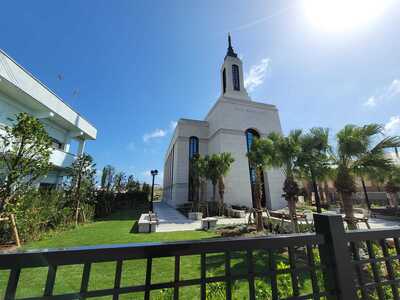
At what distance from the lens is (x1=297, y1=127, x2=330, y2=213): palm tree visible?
279 inches

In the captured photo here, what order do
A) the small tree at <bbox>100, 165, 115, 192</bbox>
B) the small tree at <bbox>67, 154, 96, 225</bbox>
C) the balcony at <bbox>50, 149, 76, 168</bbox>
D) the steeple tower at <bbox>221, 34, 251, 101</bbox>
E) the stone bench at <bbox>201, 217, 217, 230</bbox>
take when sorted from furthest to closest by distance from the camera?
1. the steeple tower at <bbox>221, 34, 251, 101</bbox>
2. the small tree at <bbox>100, 165, 115, 192</bbox>
3. the balcony at <bbox>50, 149, 76, 168</bbox>
4. the small tree at <bbox>67, 154, 96, 225</bbox>
5. the stone bench at <bbox>201, 217, 217, 230</bbox>

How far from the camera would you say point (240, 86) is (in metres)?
24.1

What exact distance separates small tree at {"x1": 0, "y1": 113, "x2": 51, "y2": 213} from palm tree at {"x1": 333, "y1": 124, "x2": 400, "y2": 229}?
398 inches

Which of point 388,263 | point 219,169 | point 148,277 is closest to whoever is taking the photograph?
point 148,277

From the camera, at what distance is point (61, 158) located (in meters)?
13.2

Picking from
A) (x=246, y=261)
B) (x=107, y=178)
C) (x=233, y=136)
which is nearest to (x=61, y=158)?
(x=107, y=178)

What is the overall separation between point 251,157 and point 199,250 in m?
9.32

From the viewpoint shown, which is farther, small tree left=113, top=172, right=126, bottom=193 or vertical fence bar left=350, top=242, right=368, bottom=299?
small tree left=113, top=172, right=126, bottom=193

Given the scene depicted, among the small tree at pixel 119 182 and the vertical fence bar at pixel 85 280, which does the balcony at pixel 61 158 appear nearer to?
the small tree at pixel 119 182

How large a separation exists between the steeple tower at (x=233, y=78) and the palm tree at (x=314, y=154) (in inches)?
652

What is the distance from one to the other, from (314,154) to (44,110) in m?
15.3

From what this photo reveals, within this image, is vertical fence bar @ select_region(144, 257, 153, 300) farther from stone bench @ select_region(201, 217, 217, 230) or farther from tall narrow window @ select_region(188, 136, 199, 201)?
tall narrow window @ select_region(188, 136, 199, 201)

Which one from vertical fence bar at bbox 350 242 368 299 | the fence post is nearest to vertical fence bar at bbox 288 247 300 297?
the fence post

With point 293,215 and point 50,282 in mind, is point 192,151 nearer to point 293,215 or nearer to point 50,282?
point 293,215
